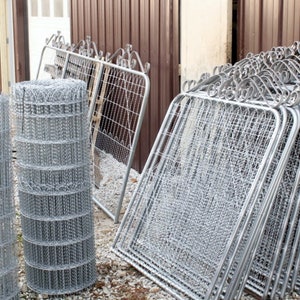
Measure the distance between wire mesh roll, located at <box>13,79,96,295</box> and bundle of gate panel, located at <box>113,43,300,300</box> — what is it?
556 millimetres

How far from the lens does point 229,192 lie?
394cm

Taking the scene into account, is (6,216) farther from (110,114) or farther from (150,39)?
(150,39)

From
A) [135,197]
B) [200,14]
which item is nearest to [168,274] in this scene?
[135,197]

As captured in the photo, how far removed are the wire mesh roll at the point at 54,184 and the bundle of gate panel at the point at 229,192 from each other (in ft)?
1.82

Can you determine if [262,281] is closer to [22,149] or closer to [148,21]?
[22,149]

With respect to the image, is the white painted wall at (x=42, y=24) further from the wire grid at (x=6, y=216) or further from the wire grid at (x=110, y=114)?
the wire grid at (x=6, y=216)

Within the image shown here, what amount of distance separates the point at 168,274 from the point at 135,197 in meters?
0.77

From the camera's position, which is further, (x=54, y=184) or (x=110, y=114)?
(x=110, y=114)

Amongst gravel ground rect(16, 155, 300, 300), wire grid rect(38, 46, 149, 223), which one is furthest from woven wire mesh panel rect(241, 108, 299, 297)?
wire grid rect(38, 46, 149, 223)

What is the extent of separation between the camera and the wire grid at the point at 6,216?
3678mm

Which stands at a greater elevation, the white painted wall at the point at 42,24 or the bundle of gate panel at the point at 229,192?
the white painted wall at the point at 42,24

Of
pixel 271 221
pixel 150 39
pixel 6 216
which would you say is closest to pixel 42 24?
pixel 150 39

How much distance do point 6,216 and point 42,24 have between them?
23.4 feet

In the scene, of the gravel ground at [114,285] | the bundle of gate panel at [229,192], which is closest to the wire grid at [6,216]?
the gravel ground at [114,285]
